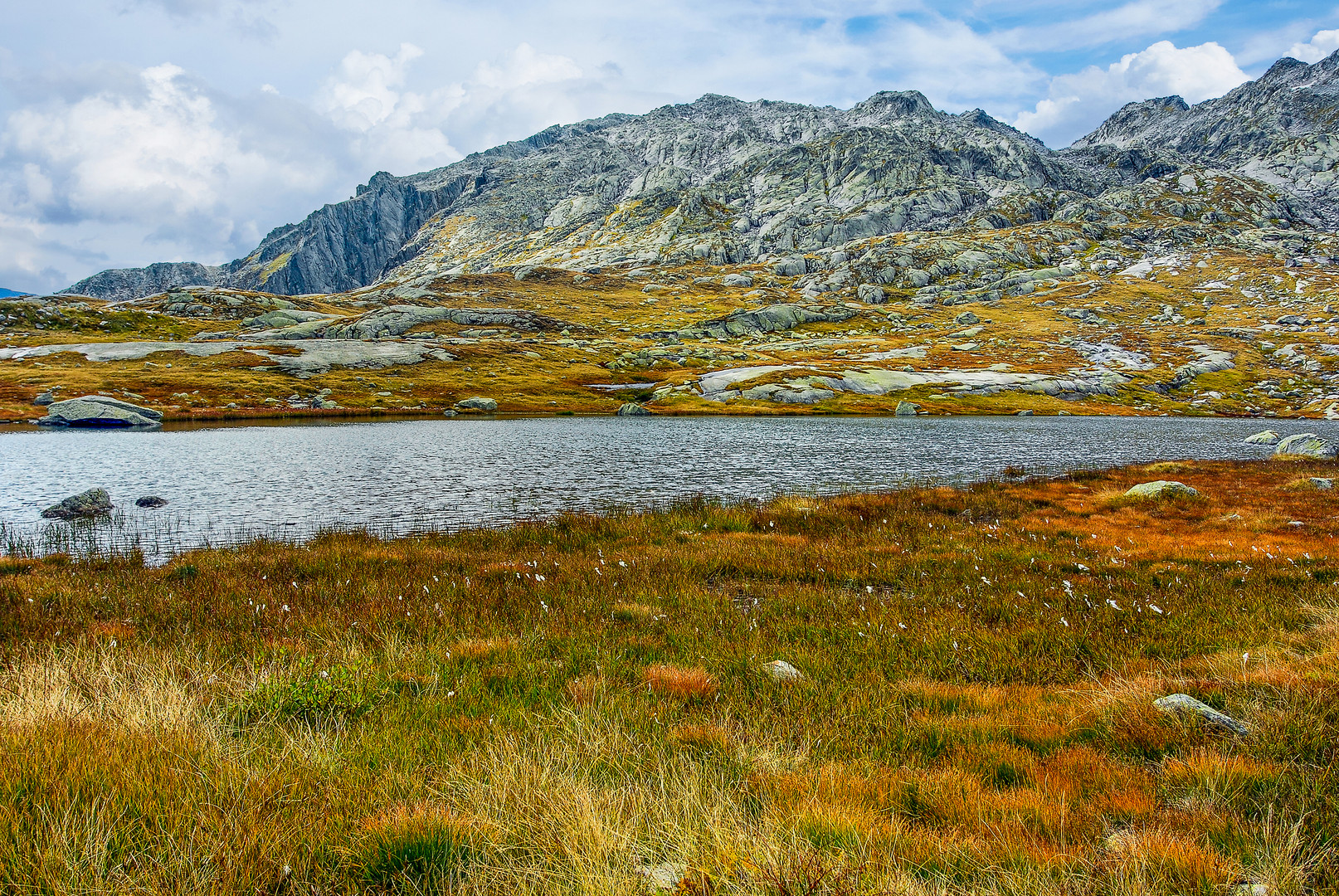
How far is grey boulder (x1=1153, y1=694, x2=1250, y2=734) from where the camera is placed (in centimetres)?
514

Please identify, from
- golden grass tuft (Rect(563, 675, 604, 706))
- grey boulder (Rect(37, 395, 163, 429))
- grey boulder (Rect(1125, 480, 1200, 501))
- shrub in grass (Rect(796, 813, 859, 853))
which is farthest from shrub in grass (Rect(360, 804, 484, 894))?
grey boulder (Rect(37, 395, 163, 429))

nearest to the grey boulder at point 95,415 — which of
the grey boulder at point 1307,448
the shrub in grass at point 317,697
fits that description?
the shrub in grass at point 317,697

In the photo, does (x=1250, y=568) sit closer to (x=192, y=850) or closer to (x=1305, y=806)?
(x=1305, y=806)

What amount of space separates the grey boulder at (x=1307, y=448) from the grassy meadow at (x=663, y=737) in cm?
4757

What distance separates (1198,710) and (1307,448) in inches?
2365

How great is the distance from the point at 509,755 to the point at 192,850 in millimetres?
1837

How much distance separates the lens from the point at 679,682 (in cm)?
643

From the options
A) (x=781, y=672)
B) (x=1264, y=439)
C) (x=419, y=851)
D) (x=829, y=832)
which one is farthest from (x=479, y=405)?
(x=829, y=832)

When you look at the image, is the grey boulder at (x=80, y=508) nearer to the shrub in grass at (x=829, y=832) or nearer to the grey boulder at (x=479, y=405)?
the shrub in grass at (x=829, y=832)

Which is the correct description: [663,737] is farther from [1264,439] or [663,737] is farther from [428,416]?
[428,416]

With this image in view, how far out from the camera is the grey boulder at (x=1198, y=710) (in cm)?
514

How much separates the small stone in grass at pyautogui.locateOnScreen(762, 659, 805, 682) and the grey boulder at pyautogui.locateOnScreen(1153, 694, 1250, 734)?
332cm

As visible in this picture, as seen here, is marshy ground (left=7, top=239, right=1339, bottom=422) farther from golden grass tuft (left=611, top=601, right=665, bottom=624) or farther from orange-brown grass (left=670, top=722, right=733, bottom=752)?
orange-brown grass (left=670, top=722, right=733, bottom=752)

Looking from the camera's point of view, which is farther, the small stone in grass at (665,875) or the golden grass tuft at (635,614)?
the golden grass tuft at (635,614)
